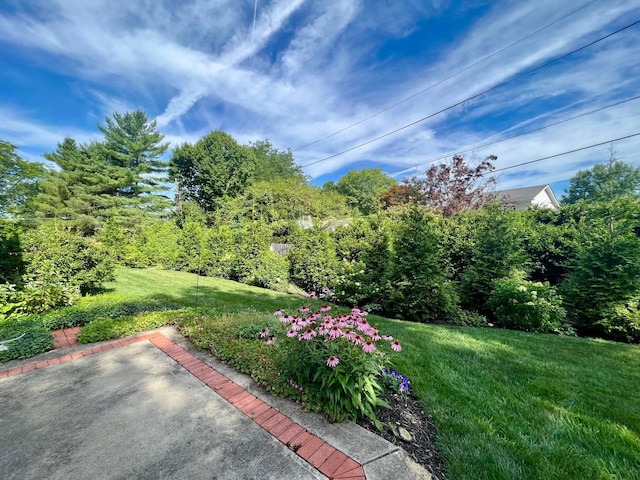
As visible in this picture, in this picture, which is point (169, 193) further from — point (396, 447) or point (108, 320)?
point (396, 447)

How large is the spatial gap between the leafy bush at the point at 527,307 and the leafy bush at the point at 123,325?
6.21 meters

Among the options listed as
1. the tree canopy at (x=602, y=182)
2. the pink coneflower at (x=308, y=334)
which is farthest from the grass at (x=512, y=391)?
the tree canopy at (x=602, y=182)

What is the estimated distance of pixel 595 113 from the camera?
6.43 meters

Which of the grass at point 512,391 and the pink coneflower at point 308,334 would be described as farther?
the pink coneflower at point 308,334

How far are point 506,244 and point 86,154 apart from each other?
26.6 meters

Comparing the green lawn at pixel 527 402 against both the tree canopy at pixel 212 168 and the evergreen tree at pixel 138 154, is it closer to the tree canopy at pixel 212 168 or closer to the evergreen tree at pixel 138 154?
the evergreen tree at pixel 138 154

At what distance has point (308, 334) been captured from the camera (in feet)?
6.40

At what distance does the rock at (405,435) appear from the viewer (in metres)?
1.72

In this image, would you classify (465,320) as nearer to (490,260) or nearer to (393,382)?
(490,260)

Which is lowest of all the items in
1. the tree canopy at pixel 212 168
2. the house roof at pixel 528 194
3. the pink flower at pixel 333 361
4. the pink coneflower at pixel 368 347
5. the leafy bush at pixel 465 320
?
the leafy bush at pixel 465 320

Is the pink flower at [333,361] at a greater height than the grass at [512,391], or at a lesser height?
greater

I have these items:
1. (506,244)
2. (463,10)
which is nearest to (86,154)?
(463,10)

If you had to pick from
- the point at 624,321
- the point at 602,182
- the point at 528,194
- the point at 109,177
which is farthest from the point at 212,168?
the point at 602,182

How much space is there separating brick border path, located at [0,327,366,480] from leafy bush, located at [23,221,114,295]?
170 centimetres
